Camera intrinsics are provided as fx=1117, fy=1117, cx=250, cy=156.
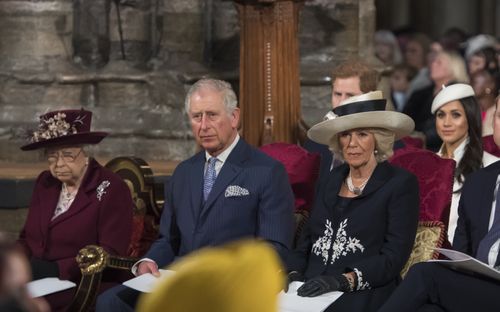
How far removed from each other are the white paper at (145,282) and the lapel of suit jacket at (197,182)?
28 centimetres

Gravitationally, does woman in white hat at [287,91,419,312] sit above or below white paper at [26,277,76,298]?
above

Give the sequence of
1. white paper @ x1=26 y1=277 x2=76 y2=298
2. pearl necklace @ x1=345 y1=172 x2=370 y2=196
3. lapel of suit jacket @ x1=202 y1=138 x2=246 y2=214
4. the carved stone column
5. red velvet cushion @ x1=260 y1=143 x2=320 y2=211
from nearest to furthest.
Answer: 1. pearl necklace @ x1=345 y1=172 x2=370 y2=196
2. lapel of suit jacket @ x1=202 y1=138 x2=246 y2=214
3. white paper @ x1=26 y1=277 x2=76 y2=298
4. red velvet cushion @ x1=260 y1=143 x2=320 y2=211
5. the carved stone column

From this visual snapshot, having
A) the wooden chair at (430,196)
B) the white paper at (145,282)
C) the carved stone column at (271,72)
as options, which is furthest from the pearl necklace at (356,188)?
the carved stone column at (271,72)

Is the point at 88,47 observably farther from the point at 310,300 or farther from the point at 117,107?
the point at 310,300

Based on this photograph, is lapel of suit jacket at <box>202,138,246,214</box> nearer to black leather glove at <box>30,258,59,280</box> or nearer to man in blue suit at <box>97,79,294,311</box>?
man in blue suit at <box>97,79,294,311</box>

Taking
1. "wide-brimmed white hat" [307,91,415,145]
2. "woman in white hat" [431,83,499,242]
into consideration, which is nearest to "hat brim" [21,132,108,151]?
"wide-brimmed white hat" [307,91,415,145]

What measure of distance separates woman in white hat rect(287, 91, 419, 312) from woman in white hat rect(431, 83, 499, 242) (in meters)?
0.81

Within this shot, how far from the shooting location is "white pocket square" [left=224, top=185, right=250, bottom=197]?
4.31 metres

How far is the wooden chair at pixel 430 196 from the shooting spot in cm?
434

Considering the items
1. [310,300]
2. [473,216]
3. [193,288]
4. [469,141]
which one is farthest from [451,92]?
[193,288]

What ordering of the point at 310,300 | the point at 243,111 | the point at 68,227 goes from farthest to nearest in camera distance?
1. the point at 243,111
2. the point at 68,227
3. the point at 310,300

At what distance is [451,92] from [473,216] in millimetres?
1346

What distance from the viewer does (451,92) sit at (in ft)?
17.8

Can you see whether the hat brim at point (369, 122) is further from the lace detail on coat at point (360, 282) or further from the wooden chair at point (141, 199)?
the wooden chair at point (141, 199)
